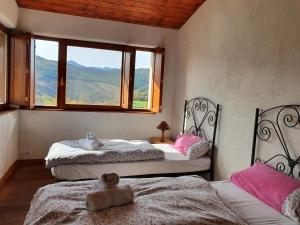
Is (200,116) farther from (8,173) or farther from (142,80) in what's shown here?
(8,173)

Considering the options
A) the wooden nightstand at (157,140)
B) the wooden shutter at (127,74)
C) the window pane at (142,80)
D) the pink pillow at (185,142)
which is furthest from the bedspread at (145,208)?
the window pane at (142,80)

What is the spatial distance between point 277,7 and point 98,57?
286 centimetres

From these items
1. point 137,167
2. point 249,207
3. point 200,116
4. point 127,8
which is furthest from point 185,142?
point 127,8

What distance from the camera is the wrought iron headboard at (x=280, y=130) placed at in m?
2.22

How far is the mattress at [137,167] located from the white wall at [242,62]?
36 centimetres

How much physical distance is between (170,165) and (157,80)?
6.06 feet

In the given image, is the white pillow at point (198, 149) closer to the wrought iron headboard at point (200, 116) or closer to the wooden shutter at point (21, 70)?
the wrought iron headboard at point (200, 116)

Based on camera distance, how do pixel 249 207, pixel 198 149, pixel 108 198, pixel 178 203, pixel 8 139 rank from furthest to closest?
pixel 8 139 → pixel 198 149 → pixel 249 207 → pixel 178 203 → pixel 108 198

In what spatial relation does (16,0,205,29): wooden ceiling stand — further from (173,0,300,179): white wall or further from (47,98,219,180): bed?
(47,98,219,180): bed

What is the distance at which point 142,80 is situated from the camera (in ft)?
15.0

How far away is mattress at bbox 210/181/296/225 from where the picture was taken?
176 centimetres

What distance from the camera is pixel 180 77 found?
450 cm

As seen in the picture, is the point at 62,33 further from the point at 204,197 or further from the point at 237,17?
the point at 204,197

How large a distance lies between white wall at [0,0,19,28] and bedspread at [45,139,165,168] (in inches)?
69.5
